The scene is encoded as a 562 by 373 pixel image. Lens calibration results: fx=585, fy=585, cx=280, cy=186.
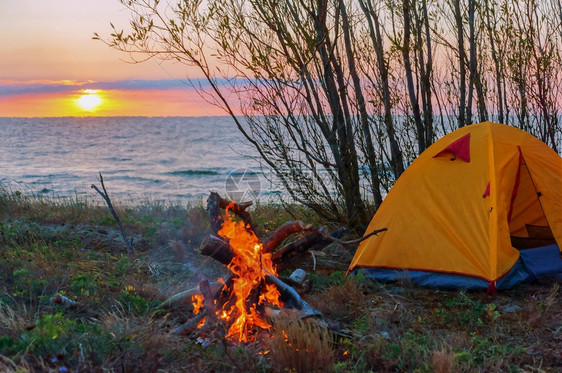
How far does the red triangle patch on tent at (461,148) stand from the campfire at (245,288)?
227 centimetres

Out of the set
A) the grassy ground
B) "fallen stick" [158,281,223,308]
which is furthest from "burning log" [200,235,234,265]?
the grassy ground

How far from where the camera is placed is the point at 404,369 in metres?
4.12

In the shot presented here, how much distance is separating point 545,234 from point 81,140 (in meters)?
55.3

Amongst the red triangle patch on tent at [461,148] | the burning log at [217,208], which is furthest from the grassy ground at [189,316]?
the red triangle patch on tent at [461,148]

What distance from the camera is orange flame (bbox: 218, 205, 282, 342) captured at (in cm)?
460

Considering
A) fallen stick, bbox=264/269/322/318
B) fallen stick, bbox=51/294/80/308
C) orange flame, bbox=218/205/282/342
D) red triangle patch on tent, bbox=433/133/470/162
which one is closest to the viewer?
orange flame, bbox=218/205/282/342

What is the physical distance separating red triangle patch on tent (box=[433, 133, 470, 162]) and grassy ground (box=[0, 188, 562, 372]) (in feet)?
5.21

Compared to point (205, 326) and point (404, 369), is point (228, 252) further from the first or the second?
point (404, 369)


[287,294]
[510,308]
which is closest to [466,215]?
[510,308]

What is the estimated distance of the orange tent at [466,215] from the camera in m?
6.30

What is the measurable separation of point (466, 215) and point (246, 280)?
2.88 m

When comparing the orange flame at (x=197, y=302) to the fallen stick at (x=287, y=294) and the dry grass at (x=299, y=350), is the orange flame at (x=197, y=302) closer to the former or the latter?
the fallen stick at (x=287, y=294)

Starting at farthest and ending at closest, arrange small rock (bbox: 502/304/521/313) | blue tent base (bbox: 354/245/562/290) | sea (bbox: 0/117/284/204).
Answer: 1. sea (bbox: 0/117/284/204)
2. blue tent base (bbox: 354/245/562/290)
3. small rock (bbox: 502/304/521/313)

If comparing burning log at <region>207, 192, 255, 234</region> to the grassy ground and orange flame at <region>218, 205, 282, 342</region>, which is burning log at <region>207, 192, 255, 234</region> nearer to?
orange flame at <region>218, 205, 282, 342</region>
